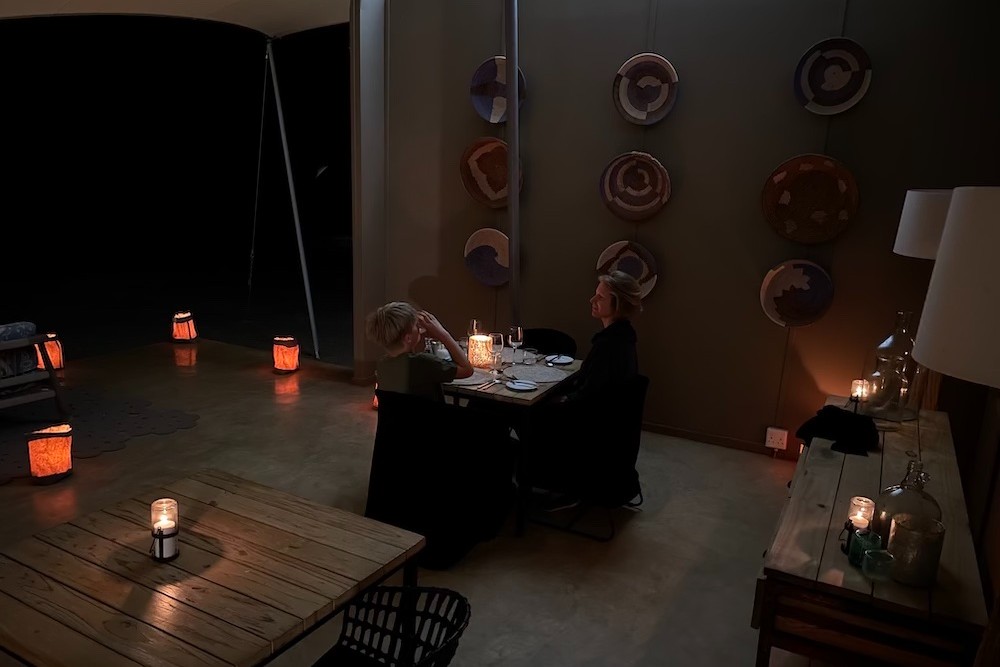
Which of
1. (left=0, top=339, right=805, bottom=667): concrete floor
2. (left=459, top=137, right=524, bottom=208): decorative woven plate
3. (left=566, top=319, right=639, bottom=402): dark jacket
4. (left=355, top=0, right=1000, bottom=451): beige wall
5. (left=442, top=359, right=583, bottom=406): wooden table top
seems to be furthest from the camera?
(left=459, top=137, right=524, bottom=208): decorative woven plate

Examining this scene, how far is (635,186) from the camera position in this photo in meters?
4.62

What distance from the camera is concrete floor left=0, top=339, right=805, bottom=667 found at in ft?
9.00

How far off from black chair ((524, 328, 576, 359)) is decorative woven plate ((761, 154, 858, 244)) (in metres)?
1.41

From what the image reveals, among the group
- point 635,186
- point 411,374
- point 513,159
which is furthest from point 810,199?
point 411,374

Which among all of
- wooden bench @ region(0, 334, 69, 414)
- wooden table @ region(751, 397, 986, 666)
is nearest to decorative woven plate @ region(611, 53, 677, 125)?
wooden table @ region(751, 397, 986, 666)

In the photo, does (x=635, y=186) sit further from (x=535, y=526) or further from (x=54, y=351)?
(x=54, y=351)

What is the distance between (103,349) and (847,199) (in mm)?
6314

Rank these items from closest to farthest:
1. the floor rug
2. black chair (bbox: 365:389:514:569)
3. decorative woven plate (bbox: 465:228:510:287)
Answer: black chair (bbox: 365:389:514:569) < the floor rug < decorative woven plate (bbox: 465:228:510:287)

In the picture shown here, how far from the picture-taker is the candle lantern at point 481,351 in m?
3.80

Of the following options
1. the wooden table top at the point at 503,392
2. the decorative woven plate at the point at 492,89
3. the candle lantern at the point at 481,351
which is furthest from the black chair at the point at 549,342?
the decorative woven plate at the point at 492,89

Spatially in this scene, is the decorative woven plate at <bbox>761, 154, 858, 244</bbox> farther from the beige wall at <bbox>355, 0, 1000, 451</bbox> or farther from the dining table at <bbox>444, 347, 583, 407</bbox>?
the dining table at <bbox>444, 347, 583, 407</bbox>

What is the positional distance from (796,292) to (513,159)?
1925 millimetres

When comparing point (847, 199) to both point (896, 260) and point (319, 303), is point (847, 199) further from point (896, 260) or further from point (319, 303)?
point (319, 303)

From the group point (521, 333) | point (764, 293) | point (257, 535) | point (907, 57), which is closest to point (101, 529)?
point (257, 535)
